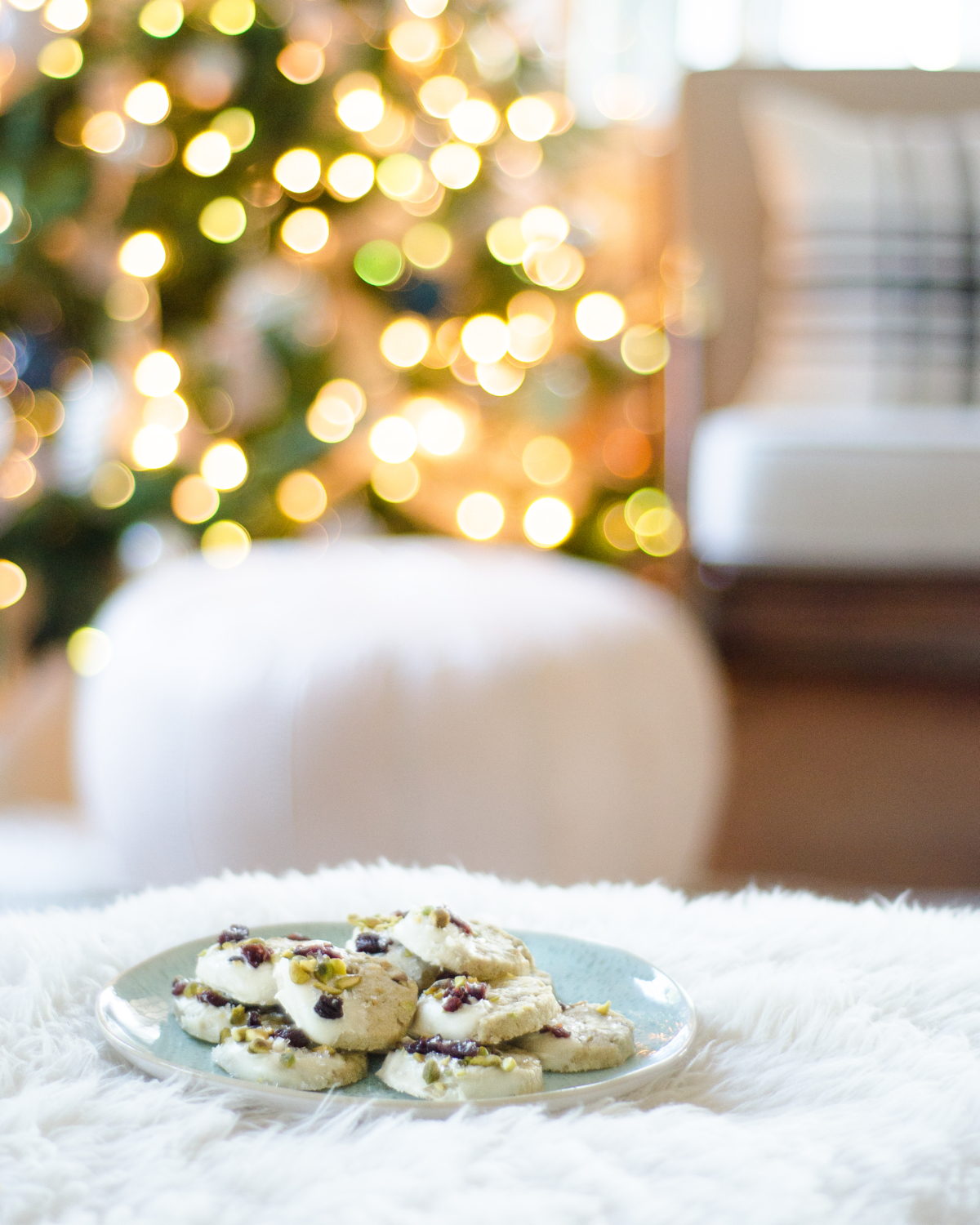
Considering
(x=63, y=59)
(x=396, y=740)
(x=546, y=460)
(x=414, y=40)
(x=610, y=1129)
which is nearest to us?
(x=610, y=1129)

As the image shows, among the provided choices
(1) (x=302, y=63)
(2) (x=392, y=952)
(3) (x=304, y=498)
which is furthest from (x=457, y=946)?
(1) (x=302, y=63)

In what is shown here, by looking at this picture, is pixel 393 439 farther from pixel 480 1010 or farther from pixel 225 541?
pixel 480 1010

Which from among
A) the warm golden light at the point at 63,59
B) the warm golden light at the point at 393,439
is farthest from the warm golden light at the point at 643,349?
the warm golden light at the point at 63,59

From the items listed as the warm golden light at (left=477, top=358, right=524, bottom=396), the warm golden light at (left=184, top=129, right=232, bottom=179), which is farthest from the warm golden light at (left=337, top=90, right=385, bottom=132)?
the warm golden light at (left=477, top=358, right=524, bottom=396)

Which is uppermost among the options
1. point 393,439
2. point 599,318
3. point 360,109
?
point 360,109

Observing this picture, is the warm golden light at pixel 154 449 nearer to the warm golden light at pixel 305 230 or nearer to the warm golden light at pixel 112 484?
the warm golden light at pixel 112 484

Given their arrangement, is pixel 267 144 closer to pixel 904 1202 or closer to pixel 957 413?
pixel 957 413
